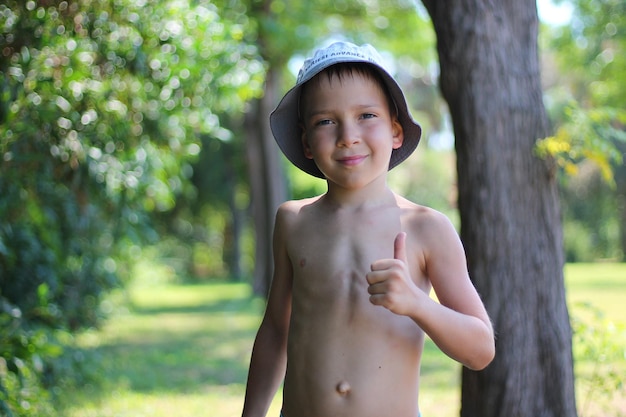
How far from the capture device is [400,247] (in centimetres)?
194

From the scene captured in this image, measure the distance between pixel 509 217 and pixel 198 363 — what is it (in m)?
6.18

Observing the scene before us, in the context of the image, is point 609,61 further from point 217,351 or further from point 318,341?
point 318,341

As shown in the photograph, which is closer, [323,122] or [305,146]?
[323,122]

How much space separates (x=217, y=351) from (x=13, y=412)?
649 centimetres

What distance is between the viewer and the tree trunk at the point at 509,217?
3.75 m

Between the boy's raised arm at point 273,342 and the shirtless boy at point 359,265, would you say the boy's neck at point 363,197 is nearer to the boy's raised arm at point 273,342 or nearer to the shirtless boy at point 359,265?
the shirtless boy at point 359,265

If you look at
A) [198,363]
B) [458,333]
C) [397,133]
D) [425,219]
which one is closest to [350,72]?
[397,133]

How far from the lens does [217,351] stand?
1021 cm

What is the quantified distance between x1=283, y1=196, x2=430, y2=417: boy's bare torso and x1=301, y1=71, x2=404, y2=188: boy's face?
130 millimetres

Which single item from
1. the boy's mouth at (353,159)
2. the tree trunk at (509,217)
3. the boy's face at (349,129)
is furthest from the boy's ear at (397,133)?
the tree trunk at (509,217)

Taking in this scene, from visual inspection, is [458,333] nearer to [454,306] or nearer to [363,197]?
[454,306]

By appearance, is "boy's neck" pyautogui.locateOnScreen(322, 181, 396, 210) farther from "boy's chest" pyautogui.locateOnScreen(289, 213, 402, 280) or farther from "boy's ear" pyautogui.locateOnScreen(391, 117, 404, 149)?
"boy's ear" pyautogui.locateOnScreen(391, 117, 404, 149)

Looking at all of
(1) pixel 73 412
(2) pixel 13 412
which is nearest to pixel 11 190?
(2) pixel 13 412

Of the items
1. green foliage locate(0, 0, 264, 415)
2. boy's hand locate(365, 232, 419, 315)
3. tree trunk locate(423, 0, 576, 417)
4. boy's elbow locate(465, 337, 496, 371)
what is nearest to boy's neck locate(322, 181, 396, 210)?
boy's hand locate(365, 232, 419, 315)
